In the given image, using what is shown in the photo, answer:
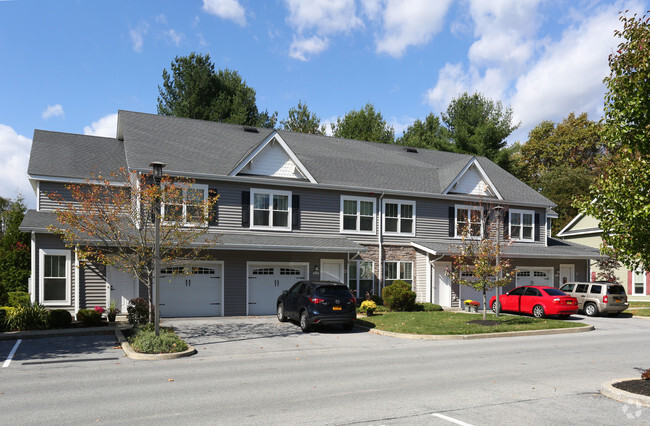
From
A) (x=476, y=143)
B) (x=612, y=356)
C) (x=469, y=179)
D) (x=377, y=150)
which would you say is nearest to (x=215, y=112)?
(x=377, y=150)

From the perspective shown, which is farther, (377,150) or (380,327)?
(377,150)

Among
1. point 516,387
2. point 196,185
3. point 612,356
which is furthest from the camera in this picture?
point 196,185

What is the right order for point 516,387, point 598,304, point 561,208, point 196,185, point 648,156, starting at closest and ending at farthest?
point 648,156 < point 516,387 < point 196,185 < point 598,304 < point 561,208

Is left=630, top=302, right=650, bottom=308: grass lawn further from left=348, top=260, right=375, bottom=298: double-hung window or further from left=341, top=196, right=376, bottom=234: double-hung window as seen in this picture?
left=341, top=196, right=376, bottom=234: double-hung window

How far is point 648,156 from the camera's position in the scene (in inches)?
365

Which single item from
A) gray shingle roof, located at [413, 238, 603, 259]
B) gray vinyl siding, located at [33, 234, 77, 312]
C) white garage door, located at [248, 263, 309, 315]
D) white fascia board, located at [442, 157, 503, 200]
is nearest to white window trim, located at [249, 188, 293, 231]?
white garage door, located at [248, 263, 309, 315]

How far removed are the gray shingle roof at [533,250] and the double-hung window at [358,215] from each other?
8.83ft

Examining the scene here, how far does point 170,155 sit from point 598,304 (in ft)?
71.9

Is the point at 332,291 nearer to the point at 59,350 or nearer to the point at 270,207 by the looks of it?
the point at 270,207

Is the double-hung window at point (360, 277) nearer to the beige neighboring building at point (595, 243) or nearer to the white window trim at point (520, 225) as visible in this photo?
the white window trim at point (520, 225)

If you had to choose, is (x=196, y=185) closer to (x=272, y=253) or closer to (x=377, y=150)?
(x=272, y=253)

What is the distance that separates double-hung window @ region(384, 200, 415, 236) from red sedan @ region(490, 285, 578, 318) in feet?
19.6

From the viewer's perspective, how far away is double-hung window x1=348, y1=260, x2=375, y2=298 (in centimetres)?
2667

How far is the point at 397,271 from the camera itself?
28.0 meters
